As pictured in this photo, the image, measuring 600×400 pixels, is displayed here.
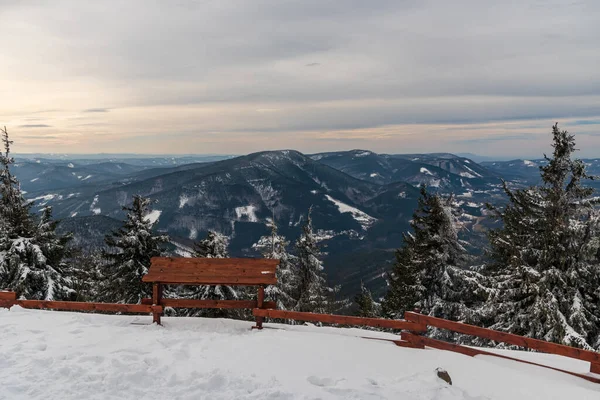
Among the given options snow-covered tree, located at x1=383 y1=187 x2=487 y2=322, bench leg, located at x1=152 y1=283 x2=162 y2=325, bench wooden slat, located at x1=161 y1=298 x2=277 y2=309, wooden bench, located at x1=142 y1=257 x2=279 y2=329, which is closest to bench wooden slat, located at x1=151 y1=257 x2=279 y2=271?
wooden bench, located at x1=142 y1=257 x2=279 y2=329

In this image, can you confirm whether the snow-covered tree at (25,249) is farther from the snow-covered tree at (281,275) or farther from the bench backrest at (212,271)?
the bench backrest at (212,271)

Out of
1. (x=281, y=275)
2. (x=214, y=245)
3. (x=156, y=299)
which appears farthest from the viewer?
(x=281, y=275)

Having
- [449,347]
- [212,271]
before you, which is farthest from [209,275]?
[449,347]

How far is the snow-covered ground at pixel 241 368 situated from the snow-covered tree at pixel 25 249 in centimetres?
1125

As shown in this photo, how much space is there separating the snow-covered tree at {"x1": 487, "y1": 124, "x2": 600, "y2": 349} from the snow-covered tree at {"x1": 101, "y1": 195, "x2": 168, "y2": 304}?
1746cm

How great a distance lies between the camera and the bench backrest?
955 cm

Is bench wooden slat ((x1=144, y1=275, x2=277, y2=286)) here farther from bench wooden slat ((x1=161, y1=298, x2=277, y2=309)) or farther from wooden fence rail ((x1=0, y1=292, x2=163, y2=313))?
wooden fence rail ((x1=0, y1=292, x2=163, y2=313))

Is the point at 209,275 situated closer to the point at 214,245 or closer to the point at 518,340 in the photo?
the point at 518,340

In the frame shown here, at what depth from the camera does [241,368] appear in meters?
7.12

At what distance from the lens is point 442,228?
19312 millimetres

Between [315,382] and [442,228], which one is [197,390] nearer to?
[315,382]

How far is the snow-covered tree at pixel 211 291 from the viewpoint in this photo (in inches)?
842

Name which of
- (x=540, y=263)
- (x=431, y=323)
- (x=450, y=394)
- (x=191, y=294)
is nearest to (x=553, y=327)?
(x=540, y=263)

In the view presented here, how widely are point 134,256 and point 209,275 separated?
1233 cm
